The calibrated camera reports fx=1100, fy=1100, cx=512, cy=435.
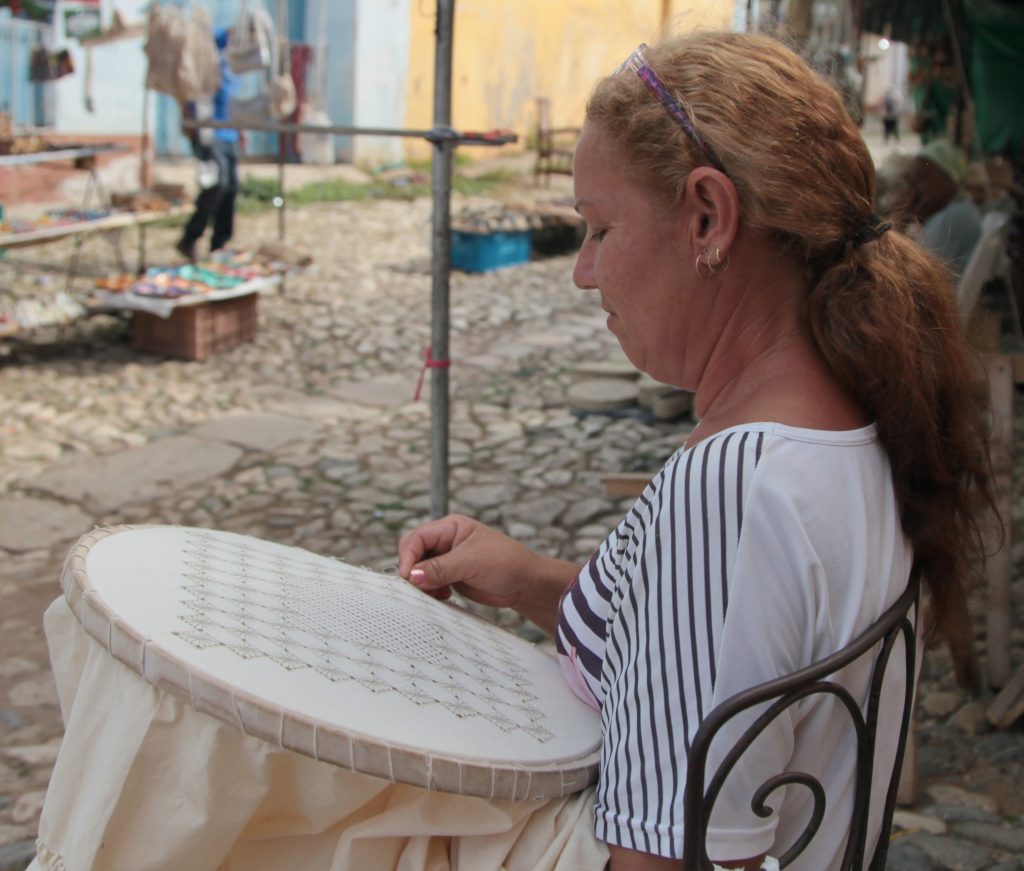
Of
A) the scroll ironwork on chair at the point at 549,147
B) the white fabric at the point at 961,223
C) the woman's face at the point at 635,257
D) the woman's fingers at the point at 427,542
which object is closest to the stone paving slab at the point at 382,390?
the white fabric at the point at 961,223

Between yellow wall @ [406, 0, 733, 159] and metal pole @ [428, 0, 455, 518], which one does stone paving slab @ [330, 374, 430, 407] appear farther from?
yellow wall @ [406, 0, 733, 159]

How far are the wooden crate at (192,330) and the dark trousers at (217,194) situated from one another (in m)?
2.23

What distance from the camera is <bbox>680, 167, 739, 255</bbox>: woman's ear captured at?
119 cm

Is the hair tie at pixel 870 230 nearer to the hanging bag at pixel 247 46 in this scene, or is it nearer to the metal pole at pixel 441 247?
the metal pole at pixel 441 247

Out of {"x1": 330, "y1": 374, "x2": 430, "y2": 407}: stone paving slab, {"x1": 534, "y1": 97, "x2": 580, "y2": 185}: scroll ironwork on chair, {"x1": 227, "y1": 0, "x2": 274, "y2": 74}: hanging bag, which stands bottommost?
{"x1": 330, "y1": 374, "x2": 430, "y2": 407}: stone paving slab

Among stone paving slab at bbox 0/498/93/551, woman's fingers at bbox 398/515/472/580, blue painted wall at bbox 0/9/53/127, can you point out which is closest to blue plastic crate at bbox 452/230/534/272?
blue painted wall at bbox 0/9/53/127

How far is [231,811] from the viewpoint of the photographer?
117 centimetres

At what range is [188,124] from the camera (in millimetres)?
3588

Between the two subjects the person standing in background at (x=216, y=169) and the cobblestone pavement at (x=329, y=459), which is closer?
the cobblestone pavement at (x=329, y=459)

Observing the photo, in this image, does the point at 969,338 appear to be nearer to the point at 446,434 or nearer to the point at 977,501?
the point at 977,501

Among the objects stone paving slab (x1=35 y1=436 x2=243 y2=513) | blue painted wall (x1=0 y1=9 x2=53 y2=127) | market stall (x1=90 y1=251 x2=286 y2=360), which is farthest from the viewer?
blue painted wall (x1=0 y1=9 x2=53 y2=127)

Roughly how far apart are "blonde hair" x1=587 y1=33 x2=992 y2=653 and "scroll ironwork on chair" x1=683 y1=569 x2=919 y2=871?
115 mm

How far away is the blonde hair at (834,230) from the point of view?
3.91 feet

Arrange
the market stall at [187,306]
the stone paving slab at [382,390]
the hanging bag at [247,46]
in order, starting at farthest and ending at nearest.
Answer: the hanging bag at [247,46], the market stall at [187,306], the stone paving slab at [382,390]
